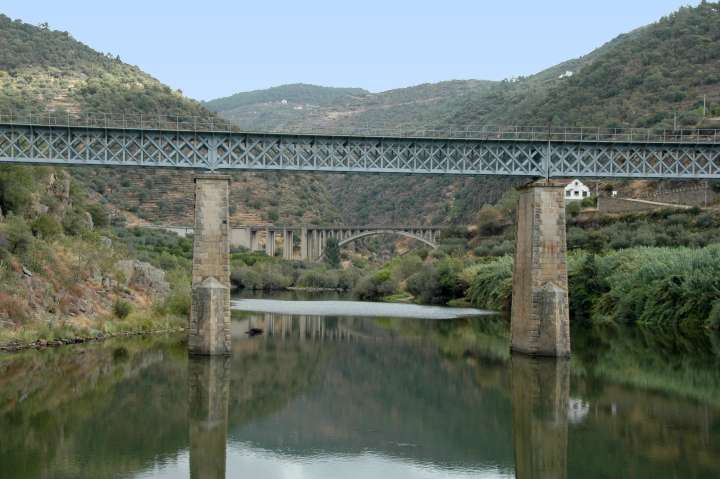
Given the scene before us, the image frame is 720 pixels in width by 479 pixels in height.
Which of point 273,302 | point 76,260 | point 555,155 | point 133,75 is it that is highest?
point 133,75

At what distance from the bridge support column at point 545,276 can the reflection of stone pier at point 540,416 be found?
98 cm

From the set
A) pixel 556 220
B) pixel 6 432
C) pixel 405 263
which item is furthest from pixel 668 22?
pixel 6 432

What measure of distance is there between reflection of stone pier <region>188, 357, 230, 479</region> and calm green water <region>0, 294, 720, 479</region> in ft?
0.28

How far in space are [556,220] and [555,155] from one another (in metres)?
4.85

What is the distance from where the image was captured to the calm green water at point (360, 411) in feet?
86.1

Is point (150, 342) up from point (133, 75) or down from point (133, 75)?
down

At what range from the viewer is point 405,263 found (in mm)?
97375

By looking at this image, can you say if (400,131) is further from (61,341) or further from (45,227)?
(45,227)

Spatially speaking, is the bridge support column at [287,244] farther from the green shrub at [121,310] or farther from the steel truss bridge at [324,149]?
the steel truss bridge at [324,149]

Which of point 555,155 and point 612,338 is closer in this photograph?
point 555,155

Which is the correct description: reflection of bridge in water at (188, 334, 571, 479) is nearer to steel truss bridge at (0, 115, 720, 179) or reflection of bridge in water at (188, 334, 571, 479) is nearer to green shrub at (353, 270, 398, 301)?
steel truss bridge at (0, 115, 720, 179)

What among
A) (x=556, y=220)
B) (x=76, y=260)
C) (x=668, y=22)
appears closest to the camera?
(x=556, y=220)

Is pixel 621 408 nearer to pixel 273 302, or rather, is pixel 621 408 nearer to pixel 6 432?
pixel 6 432

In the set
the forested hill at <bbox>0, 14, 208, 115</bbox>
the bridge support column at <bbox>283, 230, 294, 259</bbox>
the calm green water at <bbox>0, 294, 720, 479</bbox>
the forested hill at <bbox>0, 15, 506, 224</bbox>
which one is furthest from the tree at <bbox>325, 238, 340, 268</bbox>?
the calm green water at <bbox>0, 294, 720, 479</bbox>
